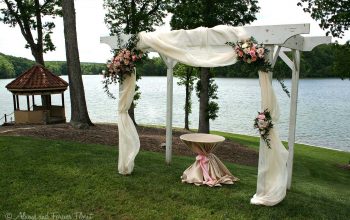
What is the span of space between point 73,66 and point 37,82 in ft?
20.9

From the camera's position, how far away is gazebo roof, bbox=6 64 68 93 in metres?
18.8

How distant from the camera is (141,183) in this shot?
7.65 m

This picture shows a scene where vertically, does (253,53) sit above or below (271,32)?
below

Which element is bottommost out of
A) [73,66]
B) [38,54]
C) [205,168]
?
[205,168]

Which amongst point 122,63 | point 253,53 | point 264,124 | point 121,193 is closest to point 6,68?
point 122,63

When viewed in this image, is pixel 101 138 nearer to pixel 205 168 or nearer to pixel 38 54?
pixel 205 168

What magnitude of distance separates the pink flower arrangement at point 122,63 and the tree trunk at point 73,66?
614cm

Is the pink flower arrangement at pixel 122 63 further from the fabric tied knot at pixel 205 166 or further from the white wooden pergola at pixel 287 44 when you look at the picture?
the fabric tied knot at pixel 205 166

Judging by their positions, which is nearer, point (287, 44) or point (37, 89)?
point (287, 44)

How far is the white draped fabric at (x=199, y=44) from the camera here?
6.85 m

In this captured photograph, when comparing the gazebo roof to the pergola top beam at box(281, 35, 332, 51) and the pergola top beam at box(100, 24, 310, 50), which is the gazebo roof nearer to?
the pergola top beam at box(100, 24, 310, 50)

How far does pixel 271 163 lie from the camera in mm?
6590

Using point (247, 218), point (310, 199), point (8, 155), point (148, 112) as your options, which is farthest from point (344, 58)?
point (148, 112)

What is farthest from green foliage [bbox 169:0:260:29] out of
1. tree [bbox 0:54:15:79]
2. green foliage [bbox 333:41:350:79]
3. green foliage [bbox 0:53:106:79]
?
tree [bbox 0:54:15:79]
